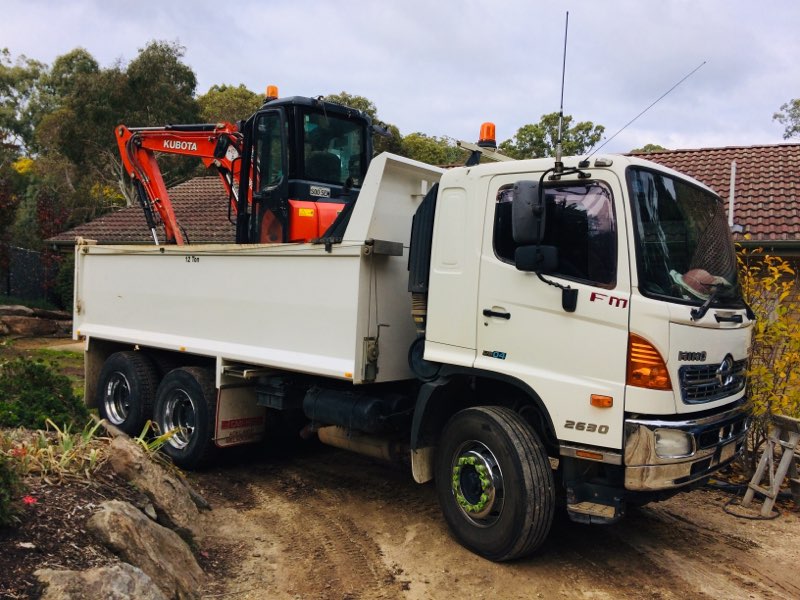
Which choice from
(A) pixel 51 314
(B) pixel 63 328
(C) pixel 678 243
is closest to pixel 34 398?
(C) pixel 678 243

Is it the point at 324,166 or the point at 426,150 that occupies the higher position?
the point at 426,150

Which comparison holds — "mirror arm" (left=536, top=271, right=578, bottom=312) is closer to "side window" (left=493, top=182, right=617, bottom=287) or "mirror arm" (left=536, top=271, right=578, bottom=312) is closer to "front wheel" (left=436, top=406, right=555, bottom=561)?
"side window" (left=493, top=182, right=617, bottom=287)

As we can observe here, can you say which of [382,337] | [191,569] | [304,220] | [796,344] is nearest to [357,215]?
[382,337]

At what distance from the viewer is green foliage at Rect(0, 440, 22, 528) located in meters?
3.38

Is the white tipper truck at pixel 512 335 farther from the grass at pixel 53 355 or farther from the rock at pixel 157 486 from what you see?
the grass at pixel 53 355

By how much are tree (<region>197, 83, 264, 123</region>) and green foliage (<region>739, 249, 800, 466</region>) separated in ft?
72.3

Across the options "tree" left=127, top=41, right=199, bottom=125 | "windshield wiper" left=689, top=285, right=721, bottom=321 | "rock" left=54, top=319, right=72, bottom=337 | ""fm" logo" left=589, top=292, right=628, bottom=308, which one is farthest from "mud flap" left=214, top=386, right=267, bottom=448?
"tree" left=127, top=41, right=199, bottom=125

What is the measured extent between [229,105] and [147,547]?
24.8 m

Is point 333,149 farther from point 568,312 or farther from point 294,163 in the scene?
point 568,312

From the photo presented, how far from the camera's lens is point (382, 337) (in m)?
5.30

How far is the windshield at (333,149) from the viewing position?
7027 mm

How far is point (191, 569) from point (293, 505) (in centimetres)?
165

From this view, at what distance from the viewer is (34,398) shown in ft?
18.4

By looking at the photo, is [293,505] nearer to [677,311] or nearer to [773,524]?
[677,311]
